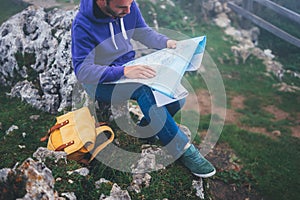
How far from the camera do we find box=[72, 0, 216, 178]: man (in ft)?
11.1

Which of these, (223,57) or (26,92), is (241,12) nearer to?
(223,57)

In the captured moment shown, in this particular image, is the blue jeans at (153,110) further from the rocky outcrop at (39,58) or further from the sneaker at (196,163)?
the rocky outcrop at (39,58)

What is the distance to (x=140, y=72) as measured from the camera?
335 cm

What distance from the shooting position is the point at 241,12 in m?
10.7

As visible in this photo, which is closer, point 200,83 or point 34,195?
point 34,195

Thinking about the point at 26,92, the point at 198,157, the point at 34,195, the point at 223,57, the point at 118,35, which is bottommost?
the point at 223,57

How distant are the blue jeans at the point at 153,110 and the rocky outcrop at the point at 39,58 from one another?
3.42 ft

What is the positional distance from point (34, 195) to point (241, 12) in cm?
947

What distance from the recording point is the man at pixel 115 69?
3.39m

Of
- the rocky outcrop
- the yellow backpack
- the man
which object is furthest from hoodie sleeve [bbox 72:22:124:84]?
the rocky outcrop

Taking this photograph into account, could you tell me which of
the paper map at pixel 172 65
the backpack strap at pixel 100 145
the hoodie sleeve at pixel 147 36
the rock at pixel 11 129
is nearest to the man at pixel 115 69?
the paper map at pixel 172 65

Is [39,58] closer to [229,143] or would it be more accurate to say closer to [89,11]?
[89,11]

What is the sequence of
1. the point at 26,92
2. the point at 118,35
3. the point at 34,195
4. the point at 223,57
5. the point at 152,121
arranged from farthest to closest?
the point at 223,57 → the point at 26,92 → the point at 118,35 → the point at 152,121 → the point at 34,195

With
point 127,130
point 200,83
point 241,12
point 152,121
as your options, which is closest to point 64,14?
point 127,130
